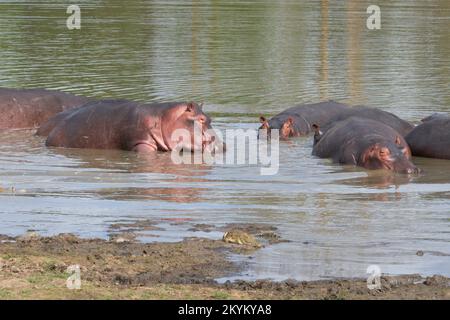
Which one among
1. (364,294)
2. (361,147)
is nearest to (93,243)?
(364,294)

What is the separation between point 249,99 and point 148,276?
8.79m

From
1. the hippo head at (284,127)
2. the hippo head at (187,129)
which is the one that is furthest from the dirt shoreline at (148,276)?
the hippo head at (284,127)

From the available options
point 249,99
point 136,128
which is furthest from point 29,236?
point 249,99

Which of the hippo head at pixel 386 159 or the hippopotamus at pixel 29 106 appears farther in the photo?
the hippopotamus at pixel 29 106

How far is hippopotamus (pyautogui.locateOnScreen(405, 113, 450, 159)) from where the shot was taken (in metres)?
11.1

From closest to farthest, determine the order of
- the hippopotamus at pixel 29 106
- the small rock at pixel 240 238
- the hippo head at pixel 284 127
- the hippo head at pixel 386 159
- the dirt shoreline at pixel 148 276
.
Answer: the dirt shoreline at pixel 148 276, the small rock at pixel 240 238, the hippo head at pixel 386 159, the hippo head at pixel 284 127, the hippopotamus at pixel 29 106

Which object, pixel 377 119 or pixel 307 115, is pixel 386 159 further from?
pixel 307 115

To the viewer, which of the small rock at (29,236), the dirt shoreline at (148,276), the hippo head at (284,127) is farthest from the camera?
the hippo head at (284,127)

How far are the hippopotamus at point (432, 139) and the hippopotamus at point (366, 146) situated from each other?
0.18 m

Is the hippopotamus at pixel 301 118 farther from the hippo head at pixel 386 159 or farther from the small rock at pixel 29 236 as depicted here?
the small rock at pixel 29 236

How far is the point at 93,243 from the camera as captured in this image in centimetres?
735

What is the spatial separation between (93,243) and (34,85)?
9.46 m

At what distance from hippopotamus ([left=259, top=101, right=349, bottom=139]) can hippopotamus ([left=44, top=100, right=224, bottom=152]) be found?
41.5 inches

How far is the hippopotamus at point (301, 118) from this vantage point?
40.9ft
